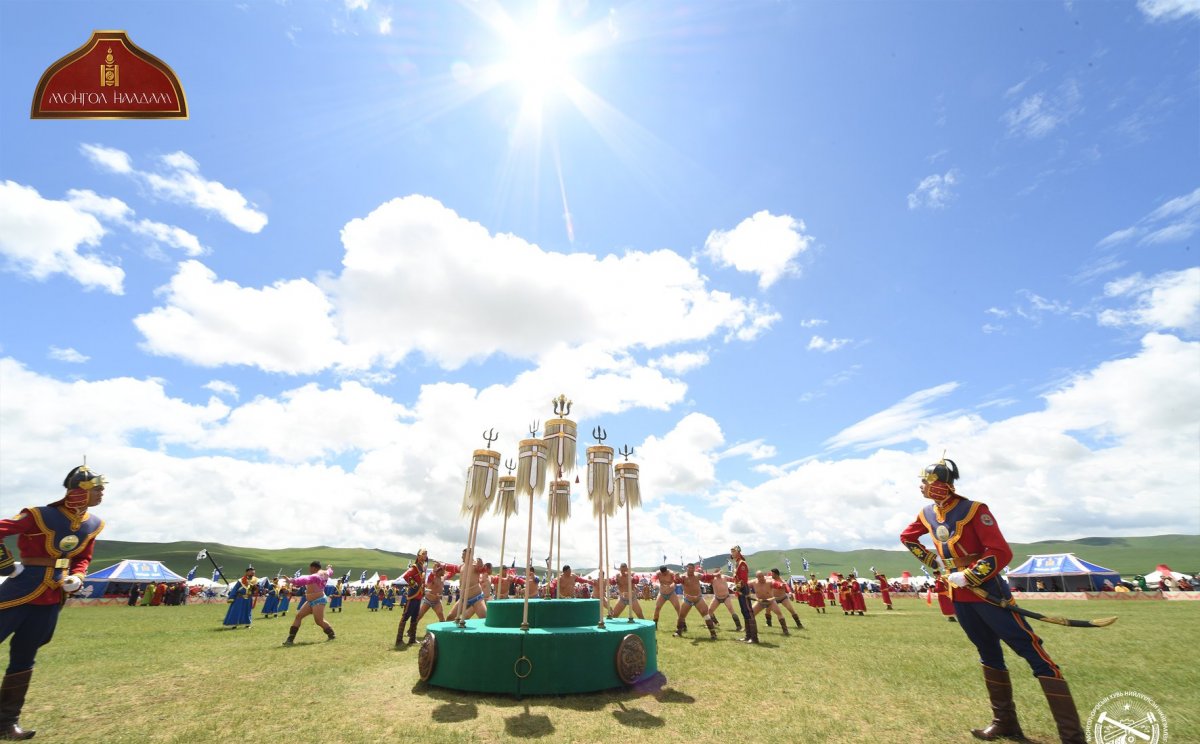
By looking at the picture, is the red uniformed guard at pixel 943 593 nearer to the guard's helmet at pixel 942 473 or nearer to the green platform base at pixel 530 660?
the guard's helmet at pixel 942 473

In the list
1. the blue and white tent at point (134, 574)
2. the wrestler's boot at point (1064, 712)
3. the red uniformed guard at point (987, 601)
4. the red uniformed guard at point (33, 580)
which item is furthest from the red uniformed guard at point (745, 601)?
the blue and white tent at point (134, 574)

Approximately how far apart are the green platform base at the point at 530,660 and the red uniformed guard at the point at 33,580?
4.31 m

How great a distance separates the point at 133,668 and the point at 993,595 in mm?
13347

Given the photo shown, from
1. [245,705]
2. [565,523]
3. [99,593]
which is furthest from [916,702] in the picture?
[99,593]

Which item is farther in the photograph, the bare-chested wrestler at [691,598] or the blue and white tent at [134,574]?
the blue and white tent at [134,574]

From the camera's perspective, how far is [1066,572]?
3841cm

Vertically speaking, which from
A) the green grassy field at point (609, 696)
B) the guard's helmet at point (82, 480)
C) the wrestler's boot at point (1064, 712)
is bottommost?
the green grassy field at point (609, 696)

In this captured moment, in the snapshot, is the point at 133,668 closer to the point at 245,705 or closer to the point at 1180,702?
the point at 245,705

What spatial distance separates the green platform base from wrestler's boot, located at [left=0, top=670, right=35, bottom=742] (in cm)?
418

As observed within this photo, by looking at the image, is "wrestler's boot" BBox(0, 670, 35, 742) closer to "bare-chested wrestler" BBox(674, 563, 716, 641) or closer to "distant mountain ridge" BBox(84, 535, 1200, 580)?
"bare-chested wrestler" BBox(674, 563, 716, 641)

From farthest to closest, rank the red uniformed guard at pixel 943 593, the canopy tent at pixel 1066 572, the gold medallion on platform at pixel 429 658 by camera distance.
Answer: the canopy tent at pixel 1066 572
the gold medallion on platform at pixel 429 658
the red uniformed guard at pixel 943 593

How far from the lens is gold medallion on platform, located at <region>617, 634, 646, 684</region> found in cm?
717

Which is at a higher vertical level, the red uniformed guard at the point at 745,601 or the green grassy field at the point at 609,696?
the red uniformed guard at the point at 745,601

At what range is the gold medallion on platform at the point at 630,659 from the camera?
23.5ft
